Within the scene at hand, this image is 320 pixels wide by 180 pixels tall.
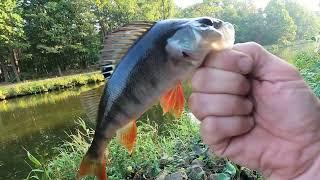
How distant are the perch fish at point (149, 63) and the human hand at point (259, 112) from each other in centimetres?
6

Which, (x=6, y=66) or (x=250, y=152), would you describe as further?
(x=6, y=66)

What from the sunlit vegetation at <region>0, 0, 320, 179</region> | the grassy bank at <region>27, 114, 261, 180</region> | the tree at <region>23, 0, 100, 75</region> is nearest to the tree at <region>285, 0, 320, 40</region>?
the sunlit vegetation at <region>0, 0, 320, 179</region>

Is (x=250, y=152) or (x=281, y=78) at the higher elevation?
(x=281, y=78)

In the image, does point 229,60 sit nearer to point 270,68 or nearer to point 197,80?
point 197,80

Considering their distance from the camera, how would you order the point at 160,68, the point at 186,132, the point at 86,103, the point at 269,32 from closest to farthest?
the point at 160,68, the point at 86,103, the point at 186,132, the point at 269,32

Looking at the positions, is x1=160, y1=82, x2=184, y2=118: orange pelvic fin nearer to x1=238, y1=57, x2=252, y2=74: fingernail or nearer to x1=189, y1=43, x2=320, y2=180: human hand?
x1=189, y1=43, x2=320, y2=180: human hand

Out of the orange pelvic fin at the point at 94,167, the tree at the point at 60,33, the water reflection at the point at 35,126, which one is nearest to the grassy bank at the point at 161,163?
the water reflection at the point at 35,126

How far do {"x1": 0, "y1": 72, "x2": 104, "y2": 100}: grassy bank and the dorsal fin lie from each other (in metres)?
28.0

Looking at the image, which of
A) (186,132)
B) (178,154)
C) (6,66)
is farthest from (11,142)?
(6,66)

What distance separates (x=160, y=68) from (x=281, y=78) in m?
0.44

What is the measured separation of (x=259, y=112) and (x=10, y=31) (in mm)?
37461

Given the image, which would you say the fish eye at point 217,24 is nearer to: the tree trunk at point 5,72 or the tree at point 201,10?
the tree at point 201,10

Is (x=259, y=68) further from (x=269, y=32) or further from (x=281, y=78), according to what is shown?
(x=269, y=32)

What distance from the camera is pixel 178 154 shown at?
18.8 feet
